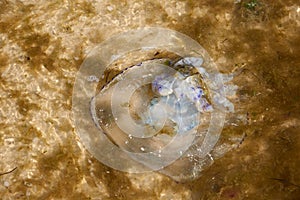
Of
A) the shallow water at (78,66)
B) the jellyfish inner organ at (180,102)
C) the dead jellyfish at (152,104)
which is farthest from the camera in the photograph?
the jellyfish inner organ at (180,102)

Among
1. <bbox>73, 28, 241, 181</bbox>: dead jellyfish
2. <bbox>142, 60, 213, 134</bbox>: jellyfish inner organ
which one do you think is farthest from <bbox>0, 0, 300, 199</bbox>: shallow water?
<bbox>142, 60, 213, 134</bbox>: jellyfish inner organ

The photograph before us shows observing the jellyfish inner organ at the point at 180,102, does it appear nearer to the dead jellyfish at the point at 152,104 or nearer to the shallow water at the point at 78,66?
the dead jellyfish at the point at 152,104

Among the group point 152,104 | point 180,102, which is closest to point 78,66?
point 152,104

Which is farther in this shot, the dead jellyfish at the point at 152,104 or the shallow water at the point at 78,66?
the dead jellyfish at the point at 152,104

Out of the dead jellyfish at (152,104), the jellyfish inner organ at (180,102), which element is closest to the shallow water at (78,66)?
the dead jellyfish at (152,104)

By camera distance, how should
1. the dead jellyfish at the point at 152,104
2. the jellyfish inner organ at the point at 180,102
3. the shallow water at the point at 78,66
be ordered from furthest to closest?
the jellyfish inner organ at the point at 180,102 → the dead jellyfish at the point at 152,104 → the shallow water at the point at 78,66
